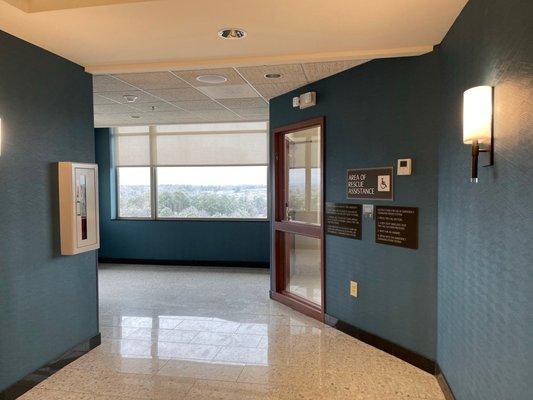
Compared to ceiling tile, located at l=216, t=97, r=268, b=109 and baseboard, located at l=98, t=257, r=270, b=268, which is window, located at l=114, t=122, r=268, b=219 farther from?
ceiling tile, located at l=216, t=97, r=268, b=109

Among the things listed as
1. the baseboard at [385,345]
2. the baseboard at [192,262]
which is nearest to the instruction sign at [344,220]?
the baseboard at [385,345]

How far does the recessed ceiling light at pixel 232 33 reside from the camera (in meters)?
2.60

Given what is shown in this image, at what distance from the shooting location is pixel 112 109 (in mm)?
5305

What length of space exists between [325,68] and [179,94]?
1.79 meters

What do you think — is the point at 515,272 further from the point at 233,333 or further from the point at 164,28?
the point at 233,333

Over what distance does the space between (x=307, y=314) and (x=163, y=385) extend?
6.34 feet

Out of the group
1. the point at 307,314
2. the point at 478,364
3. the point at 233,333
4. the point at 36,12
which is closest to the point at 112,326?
the point at 233,333

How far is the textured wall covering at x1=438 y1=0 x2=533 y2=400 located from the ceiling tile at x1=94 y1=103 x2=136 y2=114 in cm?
397

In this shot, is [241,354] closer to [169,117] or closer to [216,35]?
[216,35]

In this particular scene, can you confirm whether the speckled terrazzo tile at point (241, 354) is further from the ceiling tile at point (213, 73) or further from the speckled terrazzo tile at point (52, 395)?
the ceiling tile at point (213, 73)

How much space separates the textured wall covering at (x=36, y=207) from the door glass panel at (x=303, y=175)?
2.31 m

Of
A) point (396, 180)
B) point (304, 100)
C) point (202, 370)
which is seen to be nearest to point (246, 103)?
point (304, 100)

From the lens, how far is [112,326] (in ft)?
13.4

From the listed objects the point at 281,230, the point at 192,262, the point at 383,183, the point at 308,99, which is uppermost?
the point at 308,99
